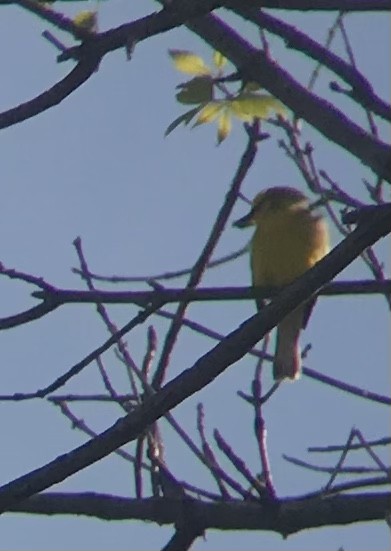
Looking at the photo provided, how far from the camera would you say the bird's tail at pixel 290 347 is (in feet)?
20.3

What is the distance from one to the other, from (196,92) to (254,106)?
21 cm

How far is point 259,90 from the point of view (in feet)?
10.9

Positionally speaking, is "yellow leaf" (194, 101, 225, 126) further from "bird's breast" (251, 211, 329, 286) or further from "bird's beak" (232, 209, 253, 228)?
"bird's beak" (232, 209, 253, 228)

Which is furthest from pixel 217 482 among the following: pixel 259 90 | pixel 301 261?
pixel 301 261

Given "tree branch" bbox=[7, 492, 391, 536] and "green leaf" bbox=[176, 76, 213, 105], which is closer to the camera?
"tree branch" bbox=[7, 492, 391, 536]

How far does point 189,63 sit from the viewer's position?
10.5 ft

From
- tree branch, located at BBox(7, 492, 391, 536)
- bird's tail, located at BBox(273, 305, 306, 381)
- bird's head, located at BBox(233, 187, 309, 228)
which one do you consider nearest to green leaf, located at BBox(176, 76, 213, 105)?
tree branch, located at BBox(7, 492, 391, 536)

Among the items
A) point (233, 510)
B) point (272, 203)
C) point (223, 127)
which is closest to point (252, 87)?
point (223, 127)

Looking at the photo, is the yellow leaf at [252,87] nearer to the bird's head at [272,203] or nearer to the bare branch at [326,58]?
the bare branch at [326,58]

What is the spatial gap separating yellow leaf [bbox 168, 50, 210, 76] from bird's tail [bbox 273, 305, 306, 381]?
112 inches

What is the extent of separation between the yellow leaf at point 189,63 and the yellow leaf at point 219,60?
14cm

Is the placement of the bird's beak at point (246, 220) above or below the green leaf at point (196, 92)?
above

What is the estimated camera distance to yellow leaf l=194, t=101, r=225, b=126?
317 centimetres

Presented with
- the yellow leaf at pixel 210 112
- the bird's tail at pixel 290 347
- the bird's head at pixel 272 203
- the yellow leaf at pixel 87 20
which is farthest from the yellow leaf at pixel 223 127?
the bird's head at pixel 272 203
